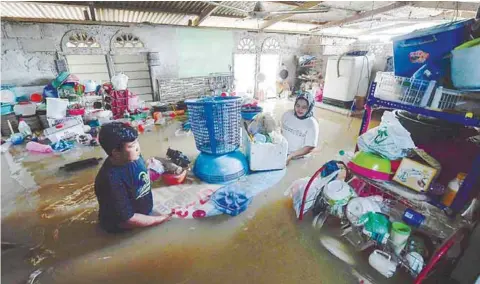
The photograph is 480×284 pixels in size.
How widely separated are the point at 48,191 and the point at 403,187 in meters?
3.84

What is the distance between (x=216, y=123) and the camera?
2576 millimetres

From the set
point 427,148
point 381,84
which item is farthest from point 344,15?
point 427,148

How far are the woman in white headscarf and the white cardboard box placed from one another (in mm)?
353

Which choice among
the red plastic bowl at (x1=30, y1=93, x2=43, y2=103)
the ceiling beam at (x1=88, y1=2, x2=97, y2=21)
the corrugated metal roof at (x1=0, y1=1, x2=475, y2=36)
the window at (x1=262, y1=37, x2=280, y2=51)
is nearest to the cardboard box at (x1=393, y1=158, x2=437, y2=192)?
the corrugated metal roof at (x1=0, y1=1, x2=475, y2=36)

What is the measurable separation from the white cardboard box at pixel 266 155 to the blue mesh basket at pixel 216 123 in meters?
0.30

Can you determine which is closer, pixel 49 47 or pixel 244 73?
pixel 49 47

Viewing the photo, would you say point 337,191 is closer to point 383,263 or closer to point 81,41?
point 383,263

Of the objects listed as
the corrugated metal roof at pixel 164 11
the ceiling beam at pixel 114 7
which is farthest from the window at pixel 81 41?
the ceiling beam at pixel 114 7

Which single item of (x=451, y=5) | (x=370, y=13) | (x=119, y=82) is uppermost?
(x=370, y=13)

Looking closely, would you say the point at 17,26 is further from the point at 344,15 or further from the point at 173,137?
the point at 344,15

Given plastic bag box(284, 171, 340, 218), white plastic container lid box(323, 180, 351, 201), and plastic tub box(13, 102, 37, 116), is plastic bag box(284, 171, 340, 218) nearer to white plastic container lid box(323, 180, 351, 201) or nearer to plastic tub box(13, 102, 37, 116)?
white plastic container lid box(323, 180, 351, 201)

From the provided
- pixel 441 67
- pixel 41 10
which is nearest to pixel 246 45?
pixel 41 10

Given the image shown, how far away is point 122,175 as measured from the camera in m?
1.86

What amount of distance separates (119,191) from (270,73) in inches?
327
